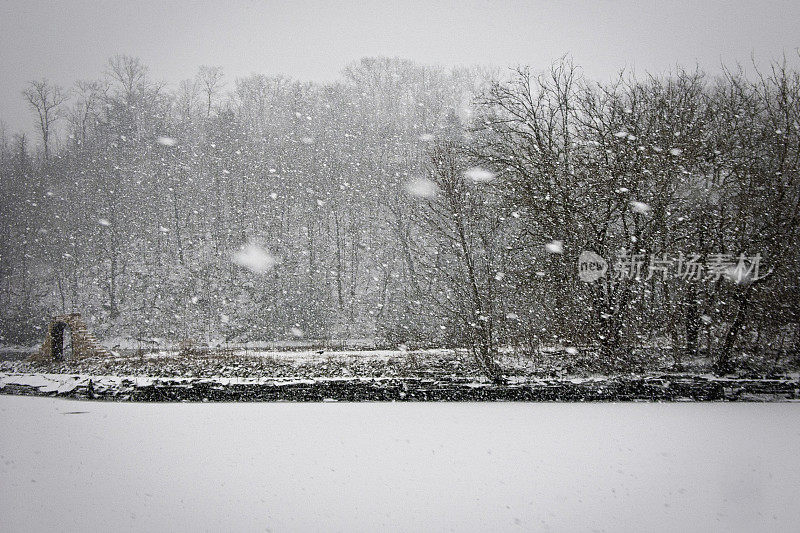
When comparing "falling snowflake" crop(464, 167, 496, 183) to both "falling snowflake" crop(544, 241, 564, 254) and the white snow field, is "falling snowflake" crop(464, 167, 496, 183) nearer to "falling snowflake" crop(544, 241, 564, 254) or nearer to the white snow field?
"falling snowflake" crop(544, 241, 564, 254)

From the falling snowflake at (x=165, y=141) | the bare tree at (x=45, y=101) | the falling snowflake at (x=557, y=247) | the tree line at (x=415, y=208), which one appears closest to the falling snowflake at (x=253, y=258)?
the tree line at (x=415, y=208)

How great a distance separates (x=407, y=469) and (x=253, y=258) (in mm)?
27240

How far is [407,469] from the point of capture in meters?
5.65

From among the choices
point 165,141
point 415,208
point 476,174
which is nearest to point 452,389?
point 476,174

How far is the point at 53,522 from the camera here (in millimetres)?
4434

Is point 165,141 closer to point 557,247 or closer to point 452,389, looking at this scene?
point 557,247

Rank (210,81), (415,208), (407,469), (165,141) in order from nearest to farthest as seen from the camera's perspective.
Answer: (407,469) → (415,208) → (165,141) → (210,81)

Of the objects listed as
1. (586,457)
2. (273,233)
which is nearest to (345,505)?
(586,457)

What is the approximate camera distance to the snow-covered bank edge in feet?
31.4

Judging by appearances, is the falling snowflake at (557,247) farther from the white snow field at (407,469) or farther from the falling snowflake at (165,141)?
the falling snowflake at (165,141)

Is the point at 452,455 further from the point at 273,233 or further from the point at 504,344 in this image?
the point at 273,233

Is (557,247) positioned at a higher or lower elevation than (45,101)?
lower

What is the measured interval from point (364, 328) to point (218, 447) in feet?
63.6

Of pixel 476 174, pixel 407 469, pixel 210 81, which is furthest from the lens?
pixel 210 81
